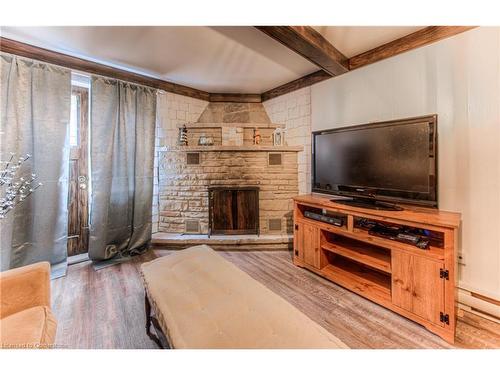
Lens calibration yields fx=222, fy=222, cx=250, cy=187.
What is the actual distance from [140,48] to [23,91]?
1169 millimetres

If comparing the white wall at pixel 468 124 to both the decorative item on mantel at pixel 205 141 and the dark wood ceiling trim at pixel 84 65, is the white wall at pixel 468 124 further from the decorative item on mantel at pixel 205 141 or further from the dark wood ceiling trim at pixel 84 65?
the dark wood ceiling trim at pixel 84 65

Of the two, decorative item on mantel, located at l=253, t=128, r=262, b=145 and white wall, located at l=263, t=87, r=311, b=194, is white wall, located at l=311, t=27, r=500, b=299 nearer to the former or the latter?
white wall, located at l=263, t=87, r=311, b=194

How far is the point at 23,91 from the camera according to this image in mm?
2123

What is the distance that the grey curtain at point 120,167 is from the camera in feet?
8.53

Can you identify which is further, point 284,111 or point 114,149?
point 284,111

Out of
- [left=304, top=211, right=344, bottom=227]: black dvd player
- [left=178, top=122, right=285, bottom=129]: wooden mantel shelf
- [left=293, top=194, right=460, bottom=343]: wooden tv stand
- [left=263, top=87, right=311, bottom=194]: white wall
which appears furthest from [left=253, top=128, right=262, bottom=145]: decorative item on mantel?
[left=304, top=211, right=344, bottom=227]: black dvd player

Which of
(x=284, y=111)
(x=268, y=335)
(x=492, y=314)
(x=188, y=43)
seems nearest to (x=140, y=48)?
(x=188, y=43)

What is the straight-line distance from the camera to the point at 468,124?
1.71 m

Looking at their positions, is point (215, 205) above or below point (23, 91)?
below

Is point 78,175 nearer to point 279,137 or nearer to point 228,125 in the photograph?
point 228,125
